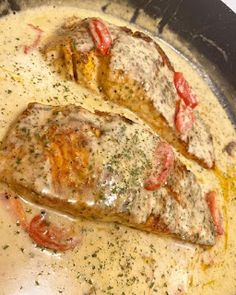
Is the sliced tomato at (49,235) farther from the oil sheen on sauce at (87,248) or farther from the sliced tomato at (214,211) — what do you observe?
the sliced tomato at (214,211)

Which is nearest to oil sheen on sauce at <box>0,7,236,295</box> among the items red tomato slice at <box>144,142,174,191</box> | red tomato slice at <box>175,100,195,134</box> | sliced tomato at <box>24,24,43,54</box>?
sliced tomato at <box>24,24,43,54</box>

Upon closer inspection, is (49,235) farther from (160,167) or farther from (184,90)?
(184,90)

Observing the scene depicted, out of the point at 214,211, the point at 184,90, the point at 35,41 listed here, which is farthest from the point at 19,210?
the point at 184,90

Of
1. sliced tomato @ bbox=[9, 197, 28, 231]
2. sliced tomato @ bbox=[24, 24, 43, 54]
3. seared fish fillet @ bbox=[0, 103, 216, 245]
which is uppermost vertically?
seared fish fillet @ bbox=[0, 103, 216, 245]

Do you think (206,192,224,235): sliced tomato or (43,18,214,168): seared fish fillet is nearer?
(43,18,214,168): seared fish fillet

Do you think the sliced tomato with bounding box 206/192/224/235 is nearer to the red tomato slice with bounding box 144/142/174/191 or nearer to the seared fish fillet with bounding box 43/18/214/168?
the seared fish fillet with bounding box 43/18/214/168

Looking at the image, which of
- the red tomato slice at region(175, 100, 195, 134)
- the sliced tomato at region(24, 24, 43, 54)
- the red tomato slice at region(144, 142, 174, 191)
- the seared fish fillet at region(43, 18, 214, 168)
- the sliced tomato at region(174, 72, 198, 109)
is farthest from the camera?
the sliced tomato at region(174, 72, 198, 109)
